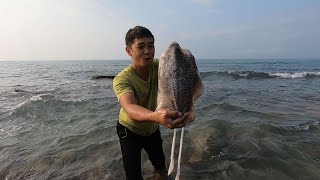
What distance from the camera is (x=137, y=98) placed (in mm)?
3812

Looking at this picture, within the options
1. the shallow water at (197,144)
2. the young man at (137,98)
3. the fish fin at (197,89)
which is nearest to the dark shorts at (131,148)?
the young man at (137,98)

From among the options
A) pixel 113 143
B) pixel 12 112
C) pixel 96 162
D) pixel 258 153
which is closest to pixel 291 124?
pixel 258 153

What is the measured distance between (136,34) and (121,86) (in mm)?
604

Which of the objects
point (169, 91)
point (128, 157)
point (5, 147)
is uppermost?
point (169, 91)

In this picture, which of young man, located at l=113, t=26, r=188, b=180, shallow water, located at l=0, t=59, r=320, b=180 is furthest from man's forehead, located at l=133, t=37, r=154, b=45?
shallow water, located at l=0, t=59, r=320, b=180

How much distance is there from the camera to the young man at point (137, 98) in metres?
3.40

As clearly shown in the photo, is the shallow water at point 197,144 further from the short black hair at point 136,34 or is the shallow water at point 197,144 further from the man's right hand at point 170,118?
the man's right hand at point 170,118

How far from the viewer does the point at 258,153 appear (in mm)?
6789

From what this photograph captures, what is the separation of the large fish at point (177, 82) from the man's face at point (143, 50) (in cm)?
50

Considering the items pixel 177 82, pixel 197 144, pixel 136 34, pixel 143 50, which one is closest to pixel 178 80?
pixel 177 82

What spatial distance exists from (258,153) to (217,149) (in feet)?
2.94

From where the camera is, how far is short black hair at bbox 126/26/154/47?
11.4ft

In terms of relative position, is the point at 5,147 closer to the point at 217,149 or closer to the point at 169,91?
the point at 217,149

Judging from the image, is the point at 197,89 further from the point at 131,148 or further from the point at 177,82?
the point at 131,148
